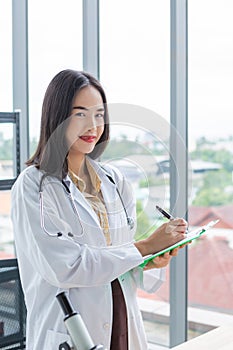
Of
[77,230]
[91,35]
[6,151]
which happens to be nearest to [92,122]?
[77,230]

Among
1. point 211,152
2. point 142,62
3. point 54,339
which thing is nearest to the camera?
point 54,339

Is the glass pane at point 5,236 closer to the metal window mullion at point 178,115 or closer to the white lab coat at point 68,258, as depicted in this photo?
the metal window mullion at point 178,115

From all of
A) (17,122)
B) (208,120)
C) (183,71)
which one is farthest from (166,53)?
(17,122)

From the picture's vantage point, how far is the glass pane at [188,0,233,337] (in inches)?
102

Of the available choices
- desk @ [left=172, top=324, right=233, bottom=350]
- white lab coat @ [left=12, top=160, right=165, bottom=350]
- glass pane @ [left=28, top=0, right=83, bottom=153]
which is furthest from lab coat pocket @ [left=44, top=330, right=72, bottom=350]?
glass pane @ [left=28, top=0, right=83, bottom=153]

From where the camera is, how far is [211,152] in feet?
8.62

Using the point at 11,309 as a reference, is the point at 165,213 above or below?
above

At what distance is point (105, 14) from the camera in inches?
113

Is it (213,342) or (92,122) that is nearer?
(92,122)

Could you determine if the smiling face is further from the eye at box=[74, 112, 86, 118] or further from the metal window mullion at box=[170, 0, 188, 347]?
the metal window mullion at box=[170, 0, 188, 347]

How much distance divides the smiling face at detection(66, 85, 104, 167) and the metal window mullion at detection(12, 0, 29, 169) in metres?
1.41

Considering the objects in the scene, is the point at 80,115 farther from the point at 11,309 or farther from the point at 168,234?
the point at 11,309

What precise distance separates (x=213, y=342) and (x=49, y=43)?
5.61 feet

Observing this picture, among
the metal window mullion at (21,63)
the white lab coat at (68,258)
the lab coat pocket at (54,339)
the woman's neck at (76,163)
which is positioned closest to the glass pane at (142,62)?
the metal window mullion at (21,63)
